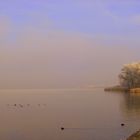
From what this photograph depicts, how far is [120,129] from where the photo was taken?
4719 cm

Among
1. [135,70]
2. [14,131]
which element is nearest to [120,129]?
[14,131]

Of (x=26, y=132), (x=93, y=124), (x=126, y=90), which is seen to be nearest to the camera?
(x=26, y=132)

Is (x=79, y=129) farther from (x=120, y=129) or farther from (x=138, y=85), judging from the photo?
(x=138, y=85)

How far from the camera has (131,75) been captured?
166 metres

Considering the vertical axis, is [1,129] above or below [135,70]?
below

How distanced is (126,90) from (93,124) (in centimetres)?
13872

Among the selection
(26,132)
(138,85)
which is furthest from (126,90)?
(26,132)

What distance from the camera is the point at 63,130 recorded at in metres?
47.8

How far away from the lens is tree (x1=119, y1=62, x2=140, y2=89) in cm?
16288

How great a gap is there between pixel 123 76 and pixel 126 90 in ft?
68.4

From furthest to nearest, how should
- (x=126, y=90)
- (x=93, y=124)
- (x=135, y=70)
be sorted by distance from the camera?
(x=126, y=90) < (x=135, y=70) < (x=93, y=124)

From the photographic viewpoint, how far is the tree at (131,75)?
163 m

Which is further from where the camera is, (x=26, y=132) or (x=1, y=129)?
(x=1, y=129)

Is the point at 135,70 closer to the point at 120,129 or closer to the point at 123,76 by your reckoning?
the point at 123,76
